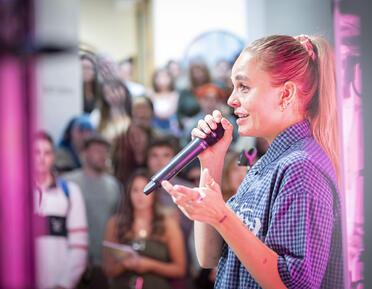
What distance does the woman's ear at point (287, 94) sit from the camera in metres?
1.39

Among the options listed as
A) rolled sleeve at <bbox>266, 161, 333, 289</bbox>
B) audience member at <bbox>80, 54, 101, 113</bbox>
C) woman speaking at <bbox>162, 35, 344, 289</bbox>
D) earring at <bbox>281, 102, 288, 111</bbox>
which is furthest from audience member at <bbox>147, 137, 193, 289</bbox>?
rolled sleeve at <bbox>266, 161, 333, 289</bbox>

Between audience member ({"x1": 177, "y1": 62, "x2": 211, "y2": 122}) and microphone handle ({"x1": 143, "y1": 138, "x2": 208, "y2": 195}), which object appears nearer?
microphone handle ({"x1": 143, "y1": 138, "x2": 208, "y2": 195})

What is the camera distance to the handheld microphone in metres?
1.33

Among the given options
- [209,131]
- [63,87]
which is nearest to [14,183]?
[209,131]

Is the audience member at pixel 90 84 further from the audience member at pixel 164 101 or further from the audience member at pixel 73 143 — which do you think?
the audience member at pixel 164 101

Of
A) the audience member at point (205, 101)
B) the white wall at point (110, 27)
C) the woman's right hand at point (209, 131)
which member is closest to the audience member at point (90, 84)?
the white wall at point (110, 27)

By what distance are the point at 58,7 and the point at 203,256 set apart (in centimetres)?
95

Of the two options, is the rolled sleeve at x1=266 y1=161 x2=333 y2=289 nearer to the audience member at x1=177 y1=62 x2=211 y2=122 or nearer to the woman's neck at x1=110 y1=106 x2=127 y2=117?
the woman's neck at x1=110 y1=106 x2=127 y2=117

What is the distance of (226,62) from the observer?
134 inches

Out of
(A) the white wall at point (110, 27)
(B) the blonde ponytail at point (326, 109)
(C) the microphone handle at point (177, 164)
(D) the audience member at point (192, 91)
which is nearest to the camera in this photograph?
(C) the microphone handle at point (177, 164)

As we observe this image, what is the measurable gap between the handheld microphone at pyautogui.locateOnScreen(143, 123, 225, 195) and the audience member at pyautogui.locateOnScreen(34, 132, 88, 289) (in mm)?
1275

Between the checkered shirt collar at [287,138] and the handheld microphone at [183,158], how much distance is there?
0.42ft

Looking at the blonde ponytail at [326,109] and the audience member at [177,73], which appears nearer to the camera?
the blonde ponytail at [326,109]

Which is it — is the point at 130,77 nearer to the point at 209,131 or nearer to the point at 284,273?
the point at 209,131
